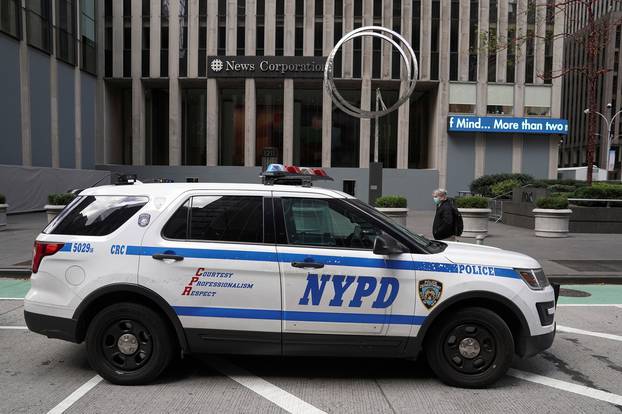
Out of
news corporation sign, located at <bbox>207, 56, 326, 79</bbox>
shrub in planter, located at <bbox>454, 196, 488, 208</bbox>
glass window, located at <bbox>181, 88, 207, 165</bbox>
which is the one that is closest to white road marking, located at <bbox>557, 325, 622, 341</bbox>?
shrub in planter, located at <bbox>454, 196, 488, 208</bbox>

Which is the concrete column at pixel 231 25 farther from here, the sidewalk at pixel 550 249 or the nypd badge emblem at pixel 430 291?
the nypd badge emblem at pixel 430 291

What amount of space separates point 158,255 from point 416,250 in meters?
2.25

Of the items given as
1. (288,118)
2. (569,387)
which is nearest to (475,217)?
(569,387)

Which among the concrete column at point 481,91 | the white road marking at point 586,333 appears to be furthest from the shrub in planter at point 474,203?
the concrete column at point 481,91

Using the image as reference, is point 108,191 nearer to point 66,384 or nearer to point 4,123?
point 66,384

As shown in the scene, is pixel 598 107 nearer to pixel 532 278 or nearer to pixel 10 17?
pixel 10 17

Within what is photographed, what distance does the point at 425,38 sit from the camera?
33.7 meters

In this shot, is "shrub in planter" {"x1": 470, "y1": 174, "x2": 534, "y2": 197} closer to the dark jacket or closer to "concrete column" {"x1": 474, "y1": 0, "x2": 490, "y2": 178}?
"concrete column" {"x1": 474, "y1": 0, "x2": 490, "y2": 178}

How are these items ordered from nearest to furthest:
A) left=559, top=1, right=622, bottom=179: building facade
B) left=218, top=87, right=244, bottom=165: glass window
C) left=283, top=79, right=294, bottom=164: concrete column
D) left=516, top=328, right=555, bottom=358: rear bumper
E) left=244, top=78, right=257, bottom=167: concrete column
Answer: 1. left=516, top=328, right=555, bottom=358: rear bumper
2. left=283, top=79, right=294, bottom=164: concrete column
3. left=244, top=78, right=257, bottom=167: concrete column
4. left=218, top=87, right=244, bottom=165: glass window
5. left=559, top=1, right=622, bottom=179: building facade

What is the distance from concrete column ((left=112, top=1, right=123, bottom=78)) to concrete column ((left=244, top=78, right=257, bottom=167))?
8.71 metres

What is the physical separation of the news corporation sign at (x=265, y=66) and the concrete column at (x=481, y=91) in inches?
417

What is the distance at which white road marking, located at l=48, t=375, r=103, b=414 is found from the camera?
3.91m

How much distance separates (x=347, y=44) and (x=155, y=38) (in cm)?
1312

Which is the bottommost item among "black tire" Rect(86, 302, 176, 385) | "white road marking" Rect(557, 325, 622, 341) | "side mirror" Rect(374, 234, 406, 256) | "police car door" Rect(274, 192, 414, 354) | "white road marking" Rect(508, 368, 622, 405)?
"white road marking" Rect(557, 325, 622, 341)
